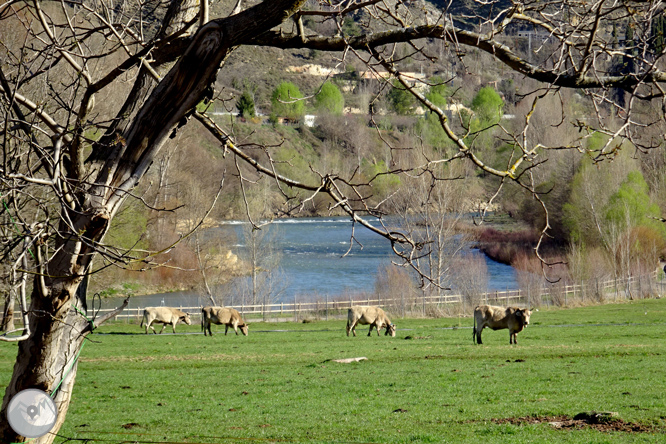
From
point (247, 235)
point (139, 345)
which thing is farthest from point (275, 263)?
point (139, 345)

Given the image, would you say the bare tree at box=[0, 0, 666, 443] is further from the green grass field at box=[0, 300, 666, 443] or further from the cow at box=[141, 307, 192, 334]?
the cow at box=[141, 307, 192, 334]

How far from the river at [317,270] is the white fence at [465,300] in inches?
43.7

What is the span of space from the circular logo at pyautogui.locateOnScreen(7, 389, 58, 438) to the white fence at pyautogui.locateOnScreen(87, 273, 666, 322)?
31230mm

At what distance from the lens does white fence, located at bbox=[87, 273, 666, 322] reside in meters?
36.5

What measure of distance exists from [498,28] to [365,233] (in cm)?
6801

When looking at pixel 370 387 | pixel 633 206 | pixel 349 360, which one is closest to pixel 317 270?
pixel 633 206

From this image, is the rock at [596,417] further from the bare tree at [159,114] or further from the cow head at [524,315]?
the cow head at [524,315]

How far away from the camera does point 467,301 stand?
3812 centimetres

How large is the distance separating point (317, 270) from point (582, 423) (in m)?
40.5

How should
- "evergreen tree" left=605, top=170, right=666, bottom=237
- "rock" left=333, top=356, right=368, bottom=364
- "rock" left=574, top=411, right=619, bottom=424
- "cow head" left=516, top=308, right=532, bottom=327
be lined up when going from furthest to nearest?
"evergreen tree" left=605, top=170, right=666, bottom=237, "cow head" left=516, top=308, right=532, bottom=327, "rock" left=333, top=356, right=368, bottom=364, "rock" left=574, top=411, right=619, bottom=424

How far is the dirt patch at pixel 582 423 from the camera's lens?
9453 mm

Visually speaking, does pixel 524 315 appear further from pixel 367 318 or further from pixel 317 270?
pixel 317 270

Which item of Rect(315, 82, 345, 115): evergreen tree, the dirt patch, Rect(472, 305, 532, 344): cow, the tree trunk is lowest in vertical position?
the dirt patch

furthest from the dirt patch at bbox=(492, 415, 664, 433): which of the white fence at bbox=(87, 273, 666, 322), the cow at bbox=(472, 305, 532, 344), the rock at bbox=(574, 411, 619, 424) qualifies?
the white fence at bbox=(87, 273, 666, 322)
